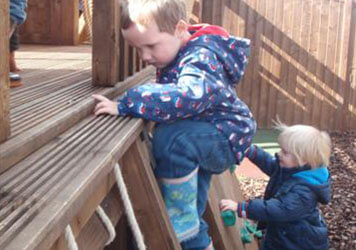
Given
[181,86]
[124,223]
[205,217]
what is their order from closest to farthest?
[181,86], [124,223], [205,217]

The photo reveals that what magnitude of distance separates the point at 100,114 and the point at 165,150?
10.9 inches

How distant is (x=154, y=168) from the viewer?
7.23 ft

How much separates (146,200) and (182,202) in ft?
0.94

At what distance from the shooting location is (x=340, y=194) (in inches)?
249

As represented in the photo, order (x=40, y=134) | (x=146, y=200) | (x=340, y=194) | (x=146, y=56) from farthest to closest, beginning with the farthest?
(x=340, y=194)
(x=146, y=56)
(x=146, y=200)
(x=40, y=134)

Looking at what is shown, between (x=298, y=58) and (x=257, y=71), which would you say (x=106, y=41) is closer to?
(x=257, y=71)

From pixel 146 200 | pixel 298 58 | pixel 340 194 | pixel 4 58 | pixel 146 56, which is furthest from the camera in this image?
pixel 298 58

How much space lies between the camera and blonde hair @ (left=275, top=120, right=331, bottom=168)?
10.5ft

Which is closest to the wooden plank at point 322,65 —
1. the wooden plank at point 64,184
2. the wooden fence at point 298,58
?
the wooden fence at point 298,58

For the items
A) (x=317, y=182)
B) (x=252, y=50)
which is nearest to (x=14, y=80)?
(x=317, y=182)

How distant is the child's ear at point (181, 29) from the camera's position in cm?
215

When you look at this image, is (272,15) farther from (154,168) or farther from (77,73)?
(154,168)

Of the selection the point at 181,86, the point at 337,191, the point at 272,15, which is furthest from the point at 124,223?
the point at 272,15

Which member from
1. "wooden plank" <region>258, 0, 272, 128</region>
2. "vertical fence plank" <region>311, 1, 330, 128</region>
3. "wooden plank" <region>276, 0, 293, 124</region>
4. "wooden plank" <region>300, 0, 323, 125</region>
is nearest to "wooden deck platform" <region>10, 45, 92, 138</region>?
"wooden plank" <region>258, 0, 272, 128</region>
